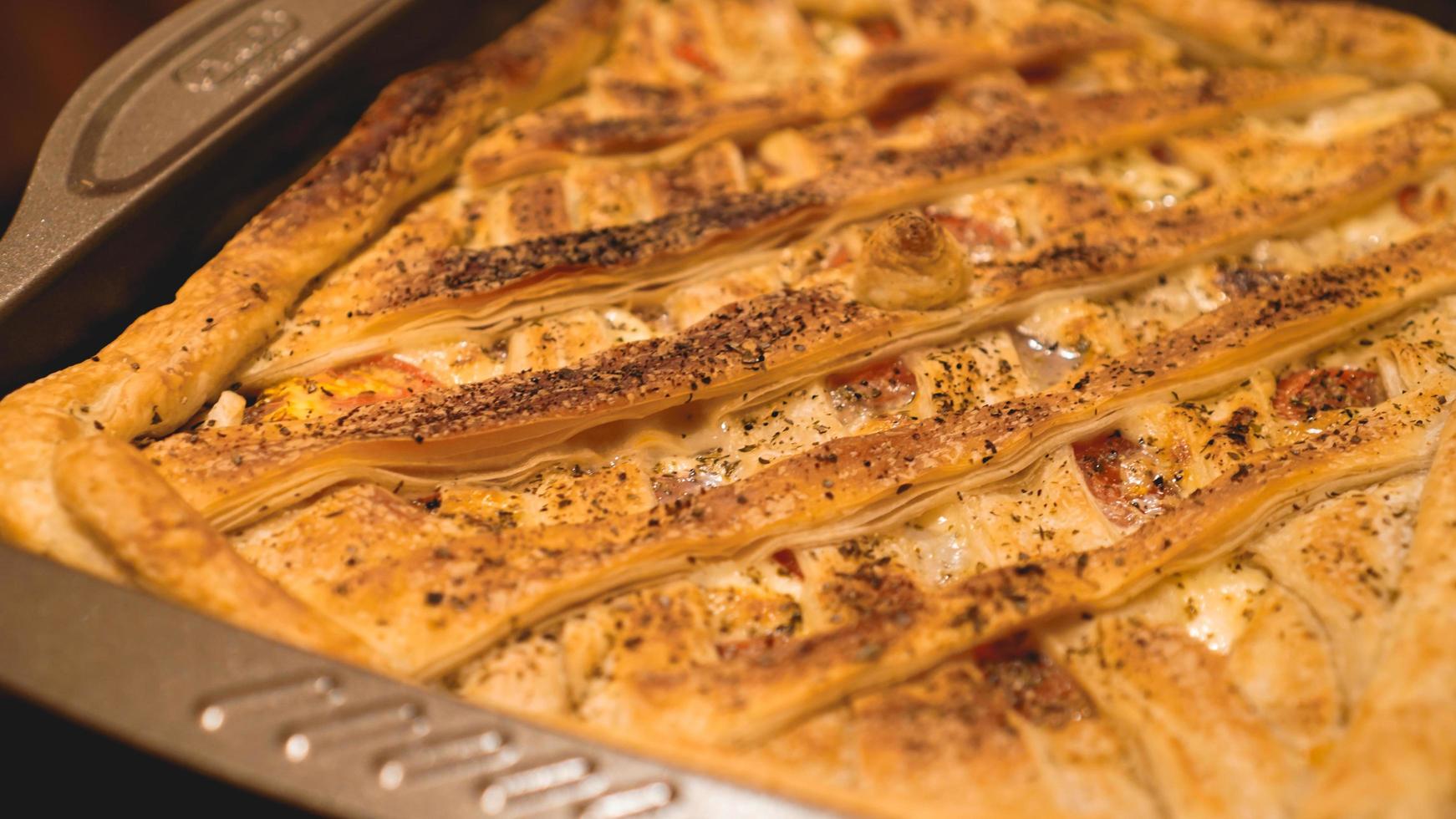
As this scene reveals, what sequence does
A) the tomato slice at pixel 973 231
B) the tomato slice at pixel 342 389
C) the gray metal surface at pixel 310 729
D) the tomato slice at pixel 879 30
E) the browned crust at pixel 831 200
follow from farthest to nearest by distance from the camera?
the tomato slice at pixel 879 30, the tomato slice at pixel 973 231, the browned crust at pixel 831 200, the tomato slice at pixel 342 389, the gray metal surface at pixel 310 729

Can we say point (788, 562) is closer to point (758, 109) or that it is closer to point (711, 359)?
point (711, 359)

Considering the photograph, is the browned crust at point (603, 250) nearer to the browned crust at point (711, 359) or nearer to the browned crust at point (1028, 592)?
the browned crust at point (711, 359)

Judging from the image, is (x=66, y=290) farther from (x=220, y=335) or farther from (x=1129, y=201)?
(x=1129, y=201)

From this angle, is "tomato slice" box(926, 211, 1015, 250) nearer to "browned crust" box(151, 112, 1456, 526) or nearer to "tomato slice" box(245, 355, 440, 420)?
"browned crust" box(151, 112, 1456, 526)

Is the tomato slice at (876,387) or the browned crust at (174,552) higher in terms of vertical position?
the browned crust at (174,552)

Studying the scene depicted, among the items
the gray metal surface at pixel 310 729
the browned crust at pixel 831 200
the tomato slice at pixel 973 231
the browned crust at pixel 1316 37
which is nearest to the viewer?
the gray metal surface at pixel 310 729

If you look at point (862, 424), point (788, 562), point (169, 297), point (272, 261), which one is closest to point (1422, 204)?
point (862, 424)

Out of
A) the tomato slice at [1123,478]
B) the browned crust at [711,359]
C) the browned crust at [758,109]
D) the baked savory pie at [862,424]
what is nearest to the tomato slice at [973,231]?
the baked savory pie at [862,424]
